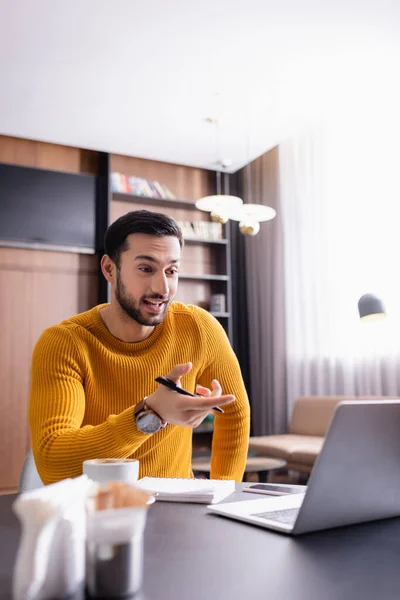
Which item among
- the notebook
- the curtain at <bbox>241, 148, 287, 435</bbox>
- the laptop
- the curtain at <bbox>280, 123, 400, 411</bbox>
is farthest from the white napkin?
the curtain at <bbox>241, 148, 287, 435</bbox>

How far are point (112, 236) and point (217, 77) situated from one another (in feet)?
8.56

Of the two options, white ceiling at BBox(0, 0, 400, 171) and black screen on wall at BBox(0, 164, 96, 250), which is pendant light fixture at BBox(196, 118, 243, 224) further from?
black screen on wall at BBox(0, 164, 96, 250)

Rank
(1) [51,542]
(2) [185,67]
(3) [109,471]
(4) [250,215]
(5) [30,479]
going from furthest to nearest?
1. (2) [185,67]
2. (4) [250,215]
3. (5) [30,479]
4. (3) [109,471]
5. (1) [51,542]

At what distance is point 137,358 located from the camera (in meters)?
1.43

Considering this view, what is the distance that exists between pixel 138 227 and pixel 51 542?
1.01 metres

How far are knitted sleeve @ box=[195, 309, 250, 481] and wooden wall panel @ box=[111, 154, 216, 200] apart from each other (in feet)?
12.4

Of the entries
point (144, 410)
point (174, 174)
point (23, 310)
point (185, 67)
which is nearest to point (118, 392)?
point (144, 410)

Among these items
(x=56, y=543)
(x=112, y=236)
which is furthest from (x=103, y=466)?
(x=112, y=236)

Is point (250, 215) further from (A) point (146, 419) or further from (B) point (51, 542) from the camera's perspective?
(B) point (51, 542)

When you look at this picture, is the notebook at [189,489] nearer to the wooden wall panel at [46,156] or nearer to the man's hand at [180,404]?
the man's hand at [180,404]

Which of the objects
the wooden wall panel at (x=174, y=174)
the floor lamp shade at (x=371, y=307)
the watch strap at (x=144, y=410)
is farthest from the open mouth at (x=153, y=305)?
the wooden wall panel at (x=174, y=174)

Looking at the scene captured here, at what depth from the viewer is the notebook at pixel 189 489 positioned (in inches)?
38.5

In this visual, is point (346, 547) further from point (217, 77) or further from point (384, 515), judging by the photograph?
point (217, 77)

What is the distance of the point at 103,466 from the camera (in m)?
0.88
